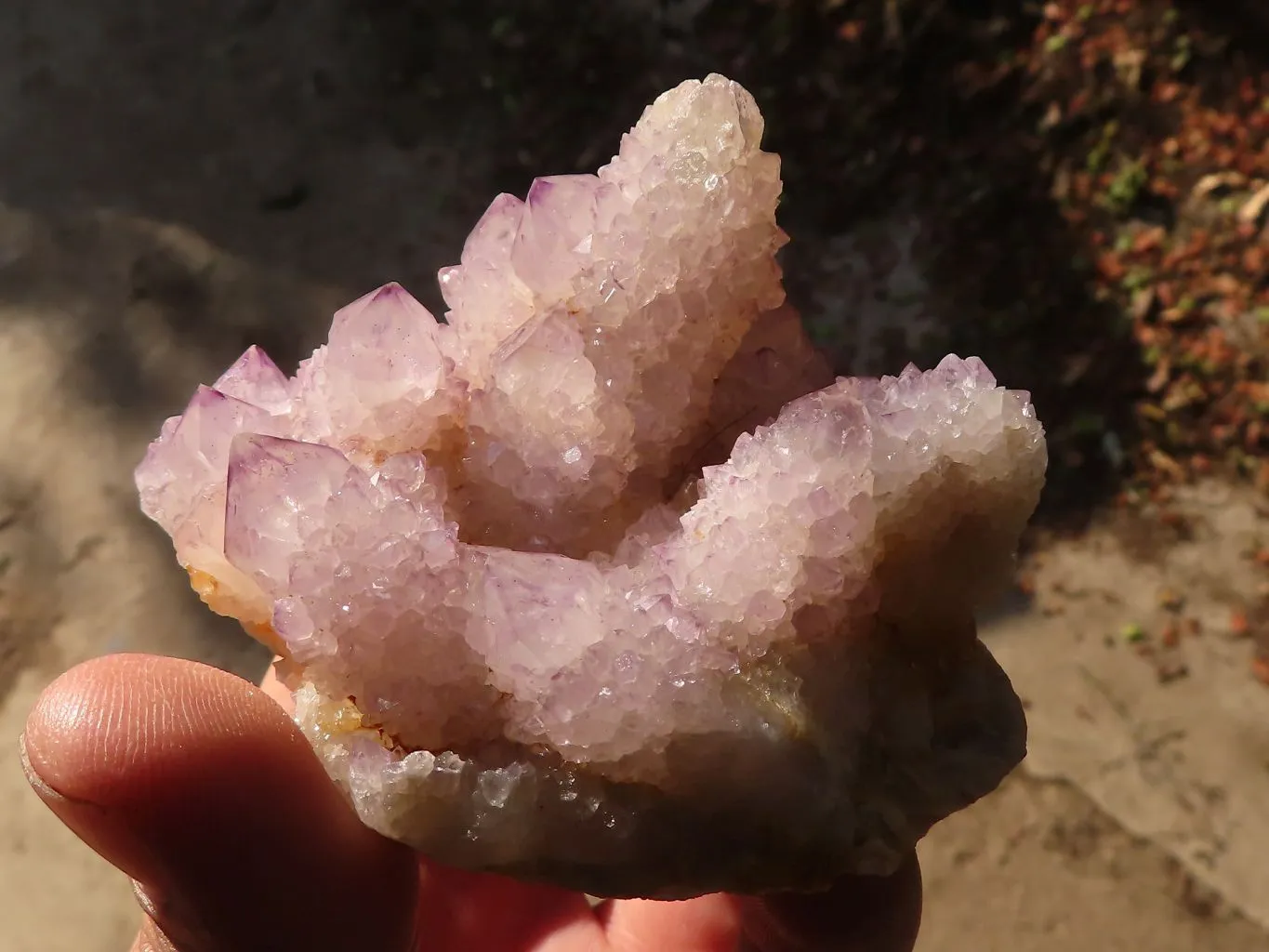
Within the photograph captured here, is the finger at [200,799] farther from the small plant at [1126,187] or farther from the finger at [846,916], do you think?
the small plant at [1126,187]

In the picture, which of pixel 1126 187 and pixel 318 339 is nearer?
pixel 318 339

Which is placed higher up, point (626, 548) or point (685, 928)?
point (626, 548)

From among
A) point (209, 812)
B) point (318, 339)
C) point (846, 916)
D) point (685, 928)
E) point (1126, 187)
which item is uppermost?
point (209, 812)

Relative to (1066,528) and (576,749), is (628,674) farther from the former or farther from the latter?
(1066,528)

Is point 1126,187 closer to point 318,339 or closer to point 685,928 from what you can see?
point 318,339

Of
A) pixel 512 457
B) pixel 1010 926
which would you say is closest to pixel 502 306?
pixel 512 457

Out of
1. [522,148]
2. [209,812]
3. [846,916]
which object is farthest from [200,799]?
[522,148]

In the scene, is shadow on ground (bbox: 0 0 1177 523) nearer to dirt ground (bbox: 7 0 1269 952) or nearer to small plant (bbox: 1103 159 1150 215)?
dirt ground (bbox: 7 0 1269 952)
